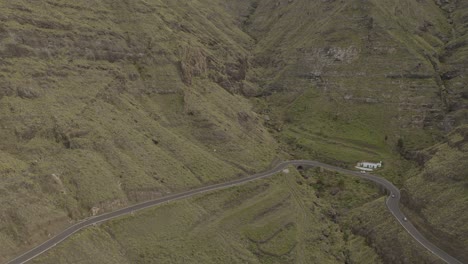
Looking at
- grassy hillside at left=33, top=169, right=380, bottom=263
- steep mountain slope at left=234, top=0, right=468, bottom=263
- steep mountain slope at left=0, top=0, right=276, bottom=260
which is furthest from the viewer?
steep mountain slope at left=234, top=0, right=468, bottom=263

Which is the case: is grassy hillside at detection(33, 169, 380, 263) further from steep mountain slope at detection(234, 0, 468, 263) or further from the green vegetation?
steep mountain slope at detection(234, 0, 468, 263)

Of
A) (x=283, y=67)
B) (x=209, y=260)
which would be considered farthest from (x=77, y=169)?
(x=283, y=67)

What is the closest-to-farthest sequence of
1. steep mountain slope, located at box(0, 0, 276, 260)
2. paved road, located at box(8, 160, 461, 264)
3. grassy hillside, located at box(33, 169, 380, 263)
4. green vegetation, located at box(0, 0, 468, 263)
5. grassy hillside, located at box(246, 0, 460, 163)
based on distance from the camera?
1. paved road, located at box(8, 160, 461, 264)
2. grassy hillside, located at box(33, 169, 380, 263)
3. steep mountain slope, located at box(0, 0, 276, 260)
4. green vegetation, located at box(0, 0, 468, 263)
5. grassy hillside, located at box(246, 0, 460, 163)

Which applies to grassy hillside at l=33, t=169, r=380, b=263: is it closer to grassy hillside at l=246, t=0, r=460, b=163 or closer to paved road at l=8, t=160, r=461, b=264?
paved road at l=8, t=160, r=461, b=264

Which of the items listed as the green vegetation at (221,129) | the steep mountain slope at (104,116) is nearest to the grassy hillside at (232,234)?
the green vegetation at (221,129)

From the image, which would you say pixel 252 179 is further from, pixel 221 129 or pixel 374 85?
pixel 374 85

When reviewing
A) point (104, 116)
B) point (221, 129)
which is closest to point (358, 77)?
point (221, 129)

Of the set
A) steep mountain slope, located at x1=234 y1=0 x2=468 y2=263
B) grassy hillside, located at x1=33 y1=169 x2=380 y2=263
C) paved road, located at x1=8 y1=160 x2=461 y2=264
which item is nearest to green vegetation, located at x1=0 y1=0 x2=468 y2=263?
grassy hillside, located at x1=33 y1=169 x2=380 y2=263

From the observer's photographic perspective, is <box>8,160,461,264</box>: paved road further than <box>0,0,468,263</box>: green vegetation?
No

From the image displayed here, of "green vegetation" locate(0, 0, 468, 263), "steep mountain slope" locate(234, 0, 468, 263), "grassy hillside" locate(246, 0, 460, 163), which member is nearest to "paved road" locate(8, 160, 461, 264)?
"green vegetation" locate(0, 0, 468, 263)

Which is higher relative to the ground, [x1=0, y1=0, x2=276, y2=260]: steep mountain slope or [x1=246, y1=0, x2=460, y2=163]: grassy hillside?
[x1=246, y1=0, x2=460, y2=163]: grassy hillside
